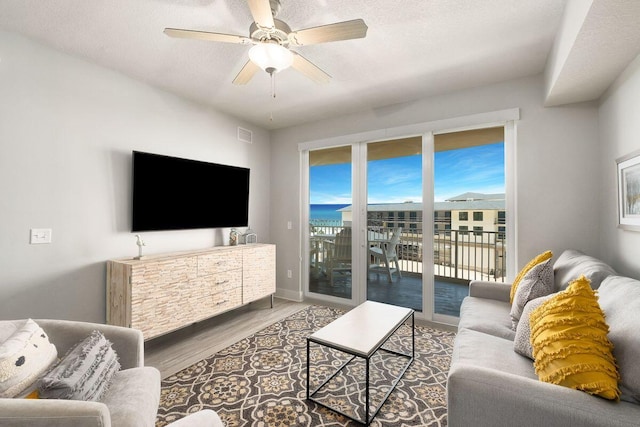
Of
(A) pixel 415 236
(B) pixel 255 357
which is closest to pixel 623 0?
(A) pixel 415 236

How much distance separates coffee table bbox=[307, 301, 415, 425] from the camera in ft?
5.58

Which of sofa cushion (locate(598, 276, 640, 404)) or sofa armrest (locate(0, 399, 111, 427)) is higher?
sofa cushion (locate(598, 276, 640, 404))

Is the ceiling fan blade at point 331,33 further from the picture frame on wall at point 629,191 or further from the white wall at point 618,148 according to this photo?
the picture frame on wall at point 629,191

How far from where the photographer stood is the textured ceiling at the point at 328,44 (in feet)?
6.05

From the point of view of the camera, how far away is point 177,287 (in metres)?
2.65

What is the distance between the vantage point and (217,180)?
344 centimetres

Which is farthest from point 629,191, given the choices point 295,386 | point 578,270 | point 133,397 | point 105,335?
point 105,335

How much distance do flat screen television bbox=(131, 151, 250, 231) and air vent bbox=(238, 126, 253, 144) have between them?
49cm

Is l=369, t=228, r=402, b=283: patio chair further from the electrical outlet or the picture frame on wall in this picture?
the electrical outlet

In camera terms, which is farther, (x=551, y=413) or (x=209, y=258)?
(x=209, y=258)

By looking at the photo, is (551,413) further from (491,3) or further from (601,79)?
(601,79)

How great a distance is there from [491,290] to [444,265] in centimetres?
80

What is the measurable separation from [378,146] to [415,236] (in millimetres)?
1219

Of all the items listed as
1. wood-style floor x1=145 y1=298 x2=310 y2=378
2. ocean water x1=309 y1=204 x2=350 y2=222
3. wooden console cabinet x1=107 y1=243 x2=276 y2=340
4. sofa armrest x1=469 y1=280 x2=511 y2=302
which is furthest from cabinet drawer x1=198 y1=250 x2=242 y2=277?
sofa armrest x1=469 y1=280 x2=511 y2=302
